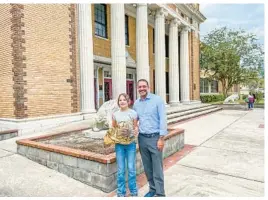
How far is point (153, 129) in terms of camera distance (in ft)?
12.4

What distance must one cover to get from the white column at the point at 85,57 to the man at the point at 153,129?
284 inches

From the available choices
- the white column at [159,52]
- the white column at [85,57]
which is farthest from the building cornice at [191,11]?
the white column at [85,57]

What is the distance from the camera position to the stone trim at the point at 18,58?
27.5 feet

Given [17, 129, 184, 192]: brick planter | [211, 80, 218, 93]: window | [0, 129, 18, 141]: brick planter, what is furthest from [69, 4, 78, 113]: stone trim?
[211, 80, 218, 93]: window

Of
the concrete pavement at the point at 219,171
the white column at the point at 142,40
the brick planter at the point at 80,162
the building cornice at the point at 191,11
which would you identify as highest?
the building cornice at the point at 191,11

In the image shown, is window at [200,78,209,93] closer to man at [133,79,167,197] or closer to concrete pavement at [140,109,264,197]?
concrete pavement at [140,109,264,197]

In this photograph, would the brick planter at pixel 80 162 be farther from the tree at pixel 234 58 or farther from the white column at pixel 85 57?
the tree at pixel 234 58

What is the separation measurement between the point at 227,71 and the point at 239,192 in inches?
1099

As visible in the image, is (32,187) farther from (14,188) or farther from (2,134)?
(2,134)

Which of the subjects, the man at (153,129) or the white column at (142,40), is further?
the white column at (142,40)

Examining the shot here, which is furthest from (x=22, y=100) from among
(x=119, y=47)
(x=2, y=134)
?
(x=119, y=47)

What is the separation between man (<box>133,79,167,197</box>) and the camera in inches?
148

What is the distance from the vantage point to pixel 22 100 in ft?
27.9

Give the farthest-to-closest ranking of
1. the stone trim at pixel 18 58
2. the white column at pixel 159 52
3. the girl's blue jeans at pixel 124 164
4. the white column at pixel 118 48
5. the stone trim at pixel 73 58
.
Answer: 1. the white column at pixel 159 52
2. the white column at pixel 118 48
3. the stone trim at pixel 73 58
4. the stone trim at pixel 18 58
5. the girl's blue jeans at pixel 124 164
